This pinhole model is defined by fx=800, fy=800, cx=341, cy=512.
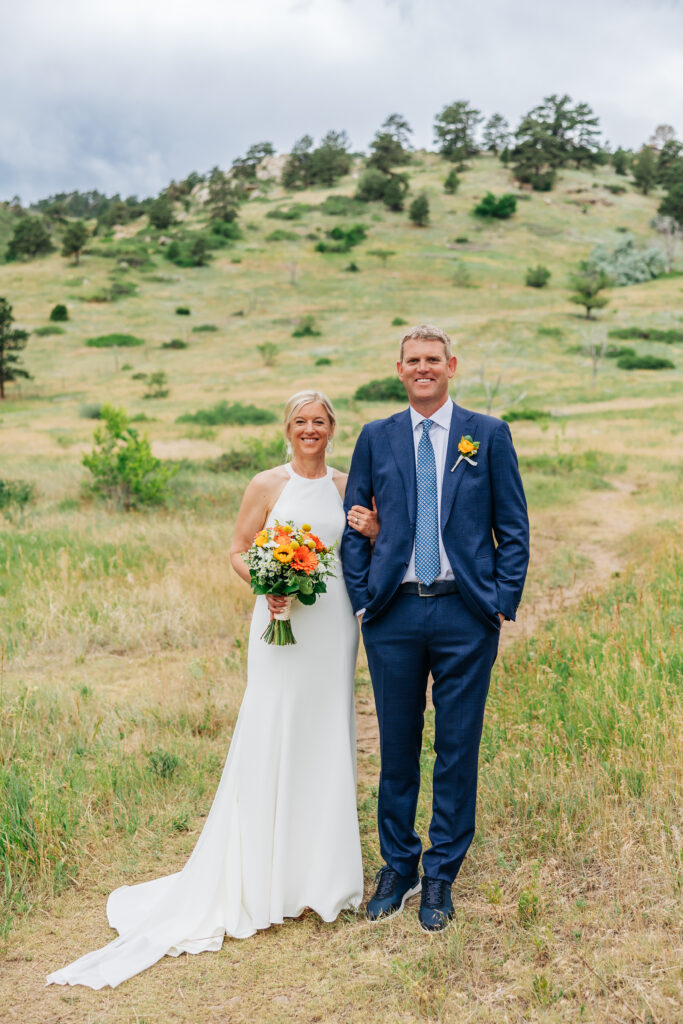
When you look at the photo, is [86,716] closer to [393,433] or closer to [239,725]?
[239,725]

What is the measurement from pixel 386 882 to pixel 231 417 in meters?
22.3

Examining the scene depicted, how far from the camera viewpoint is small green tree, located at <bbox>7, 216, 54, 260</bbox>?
213ft

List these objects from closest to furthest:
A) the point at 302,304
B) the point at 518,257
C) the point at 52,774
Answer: the point at 52,774
the point at 302,304
the point at 518,257

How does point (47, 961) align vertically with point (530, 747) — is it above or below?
below

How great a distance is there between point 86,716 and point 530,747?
120 inches

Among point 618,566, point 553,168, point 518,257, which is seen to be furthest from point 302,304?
point 553,168

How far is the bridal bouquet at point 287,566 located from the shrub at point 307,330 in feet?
140

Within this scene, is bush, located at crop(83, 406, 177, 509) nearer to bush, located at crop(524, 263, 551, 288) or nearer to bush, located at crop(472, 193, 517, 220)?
bush, located at crop(524, 263, 551, 288)

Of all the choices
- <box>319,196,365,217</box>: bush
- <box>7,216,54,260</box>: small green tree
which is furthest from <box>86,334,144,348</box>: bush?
<box>319,196,365,217</box>: bush

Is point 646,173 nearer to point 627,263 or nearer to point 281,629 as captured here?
point 627,263

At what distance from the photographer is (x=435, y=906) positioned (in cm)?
345

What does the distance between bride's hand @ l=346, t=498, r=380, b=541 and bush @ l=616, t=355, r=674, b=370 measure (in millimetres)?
34212

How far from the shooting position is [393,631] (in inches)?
138

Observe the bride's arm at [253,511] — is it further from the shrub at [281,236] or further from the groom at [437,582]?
the shrub at [281,236]
